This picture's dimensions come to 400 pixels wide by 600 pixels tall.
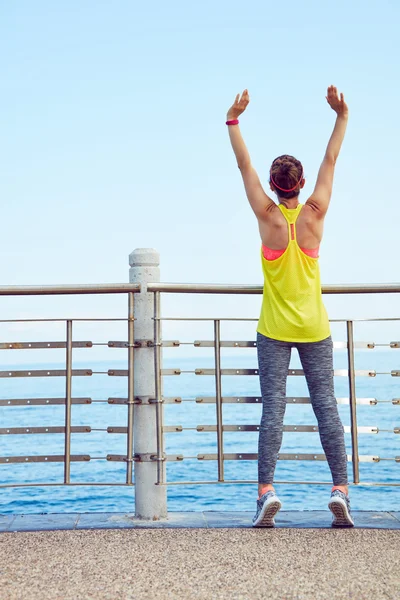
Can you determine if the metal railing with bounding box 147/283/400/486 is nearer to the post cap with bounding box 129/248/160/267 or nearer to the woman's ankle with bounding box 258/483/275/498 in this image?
the post cap with bounding box 129/248/160/267

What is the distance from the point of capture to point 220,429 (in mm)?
4527

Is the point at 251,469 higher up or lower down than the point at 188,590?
lower down

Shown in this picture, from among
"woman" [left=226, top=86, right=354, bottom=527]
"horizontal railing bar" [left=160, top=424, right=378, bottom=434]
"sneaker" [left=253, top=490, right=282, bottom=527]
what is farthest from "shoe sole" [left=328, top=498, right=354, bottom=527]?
"horizontal railing bar" [left=160, top=424, right=378, bottom=434]

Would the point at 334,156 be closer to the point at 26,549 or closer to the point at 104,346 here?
the point at 104,346

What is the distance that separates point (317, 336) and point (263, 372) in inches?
13.2

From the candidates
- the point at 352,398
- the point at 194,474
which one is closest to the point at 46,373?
the point at 352,398

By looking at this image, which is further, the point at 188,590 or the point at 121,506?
the point at 121,506

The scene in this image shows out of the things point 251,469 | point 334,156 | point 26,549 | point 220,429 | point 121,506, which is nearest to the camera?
point 26,549

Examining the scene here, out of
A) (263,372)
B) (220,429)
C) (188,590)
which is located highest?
(263,372)

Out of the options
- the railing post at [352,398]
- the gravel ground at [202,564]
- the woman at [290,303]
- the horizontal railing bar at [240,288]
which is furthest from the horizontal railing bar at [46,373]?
the railing post at [352,398]

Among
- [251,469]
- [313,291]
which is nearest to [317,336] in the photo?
[313,291]

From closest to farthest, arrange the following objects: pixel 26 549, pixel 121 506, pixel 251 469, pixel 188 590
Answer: pixel 188 590, pixel 26 549, pixel 121 506, pixel 251 469

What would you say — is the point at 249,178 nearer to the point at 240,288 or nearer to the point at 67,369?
the point at 240,288

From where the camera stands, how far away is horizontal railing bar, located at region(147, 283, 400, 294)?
4.51 m
